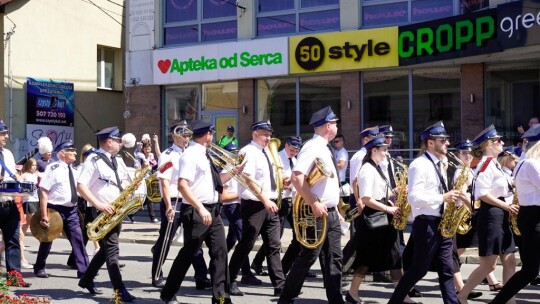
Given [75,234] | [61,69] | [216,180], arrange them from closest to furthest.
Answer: [216,180] → [75,234] → [61,69]

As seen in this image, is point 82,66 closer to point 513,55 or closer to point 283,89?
point 283,89

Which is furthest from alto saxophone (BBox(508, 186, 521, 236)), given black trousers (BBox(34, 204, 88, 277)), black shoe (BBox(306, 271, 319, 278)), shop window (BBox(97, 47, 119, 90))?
shop window (BBox(97, 47, 119, 90))

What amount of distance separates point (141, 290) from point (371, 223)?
3.10 m

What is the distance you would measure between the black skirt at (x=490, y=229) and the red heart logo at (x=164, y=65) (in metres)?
15.2

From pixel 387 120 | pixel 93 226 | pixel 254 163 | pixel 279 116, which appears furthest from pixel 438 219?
pixel 279 116

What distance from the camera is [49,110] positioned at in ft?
89.7

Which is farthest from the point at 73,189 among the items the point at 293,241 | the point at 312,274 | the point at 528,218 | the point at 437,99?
the point at 437,99

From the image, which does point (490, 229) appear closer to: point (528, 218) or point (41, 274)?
point (528, 218)

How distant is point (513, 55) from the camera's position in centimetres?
1867

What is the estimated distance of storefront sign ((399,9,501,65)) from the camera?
17859 millimetres

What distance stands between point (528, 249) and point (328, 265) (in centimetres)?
193

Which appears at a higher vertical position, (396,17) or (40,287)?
(396,17)

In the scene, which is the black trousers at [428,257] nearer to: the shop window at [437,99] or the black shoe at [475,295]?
the black shoe at [475,295]

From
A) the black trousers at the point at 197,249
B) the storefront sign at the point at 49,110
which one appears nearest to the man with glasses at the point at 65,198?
the black trousers at the point at 197,249
